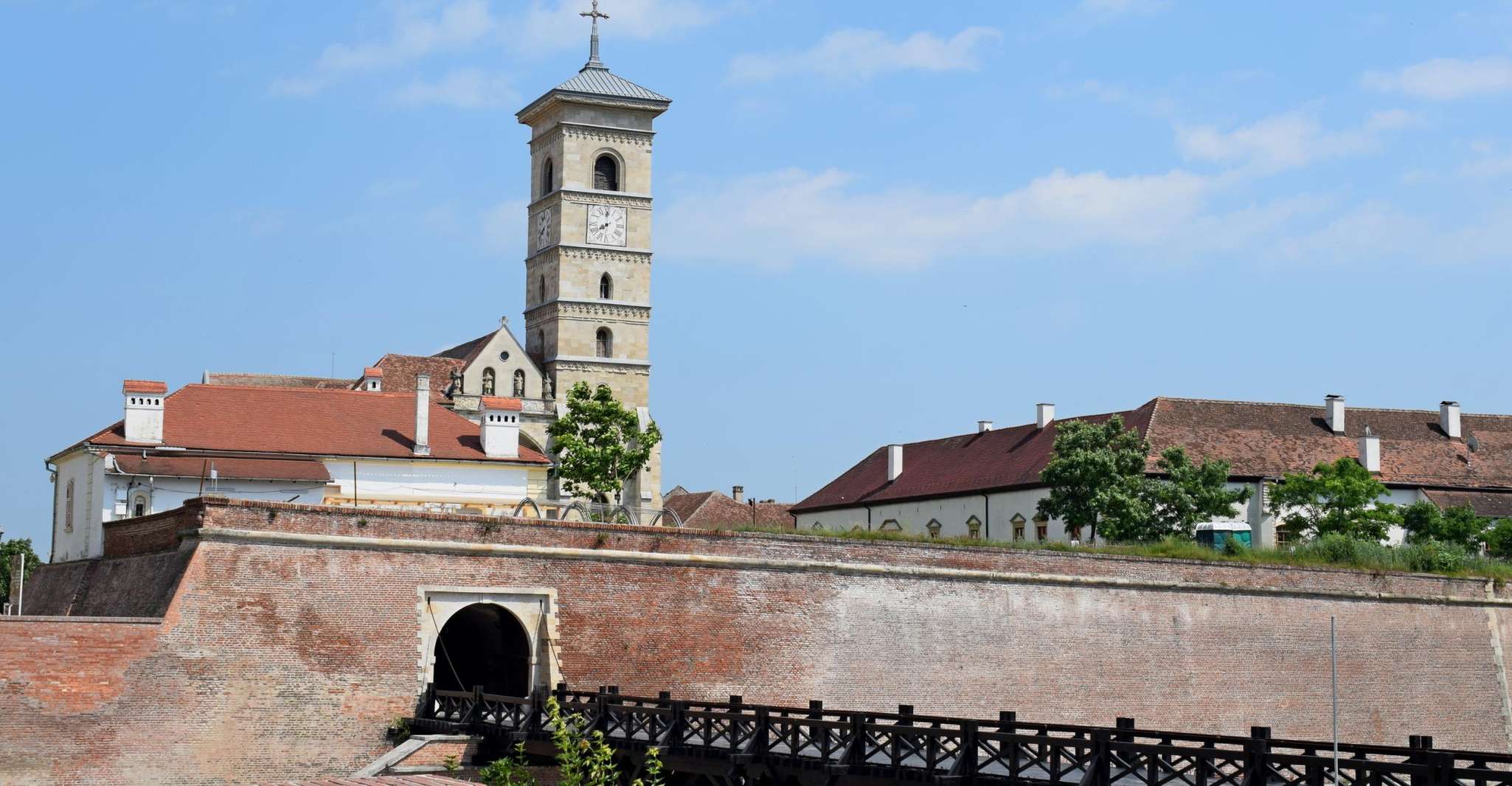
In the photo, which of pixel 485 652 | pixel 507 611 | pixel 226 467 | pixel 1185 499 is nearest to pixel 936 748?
pixel 507 611

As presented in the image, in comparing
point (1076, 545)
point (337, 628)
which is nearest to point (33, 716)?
point (337, 628)

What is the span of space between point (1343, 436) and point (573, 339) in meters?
27.0

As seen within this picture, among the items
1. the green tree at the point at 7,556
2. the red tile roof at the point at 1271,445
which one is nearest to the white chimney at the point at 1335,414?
the red tile roof at the point at 1271,445

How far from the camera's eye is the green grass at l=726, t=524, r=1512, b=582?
36969mm

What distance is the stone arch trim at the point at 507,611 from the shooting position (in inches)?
1187

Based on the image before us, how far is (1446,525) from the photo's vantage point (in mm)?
51594

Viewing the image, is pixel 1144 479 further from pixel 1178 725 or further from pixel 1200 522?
pixel 1178 725

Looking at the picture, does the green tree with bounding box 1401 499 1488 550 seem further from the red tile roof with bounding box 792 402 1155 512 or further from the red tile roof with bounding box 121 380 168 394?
the red tile roof with bounding box 121 380 168 394

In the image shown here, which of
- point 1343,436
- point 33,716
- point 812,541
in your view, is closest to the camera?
point 33,716

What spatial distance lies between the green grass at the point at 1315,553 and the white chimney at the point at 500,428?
7.96m

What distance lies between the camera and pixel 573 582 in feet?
104

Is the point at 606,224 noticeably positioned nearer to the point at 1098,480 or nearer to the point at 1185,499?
the point at 1098,480

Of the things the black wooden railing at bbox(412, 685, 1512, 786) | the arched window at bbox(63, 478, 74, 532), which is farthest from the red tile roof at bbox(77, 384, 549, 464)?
the black wooden railing at bbox(412, 685, 1512, 786)

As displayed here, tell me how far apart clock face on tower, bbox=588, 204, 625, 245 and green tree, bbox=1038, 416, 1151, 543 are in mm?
21275
